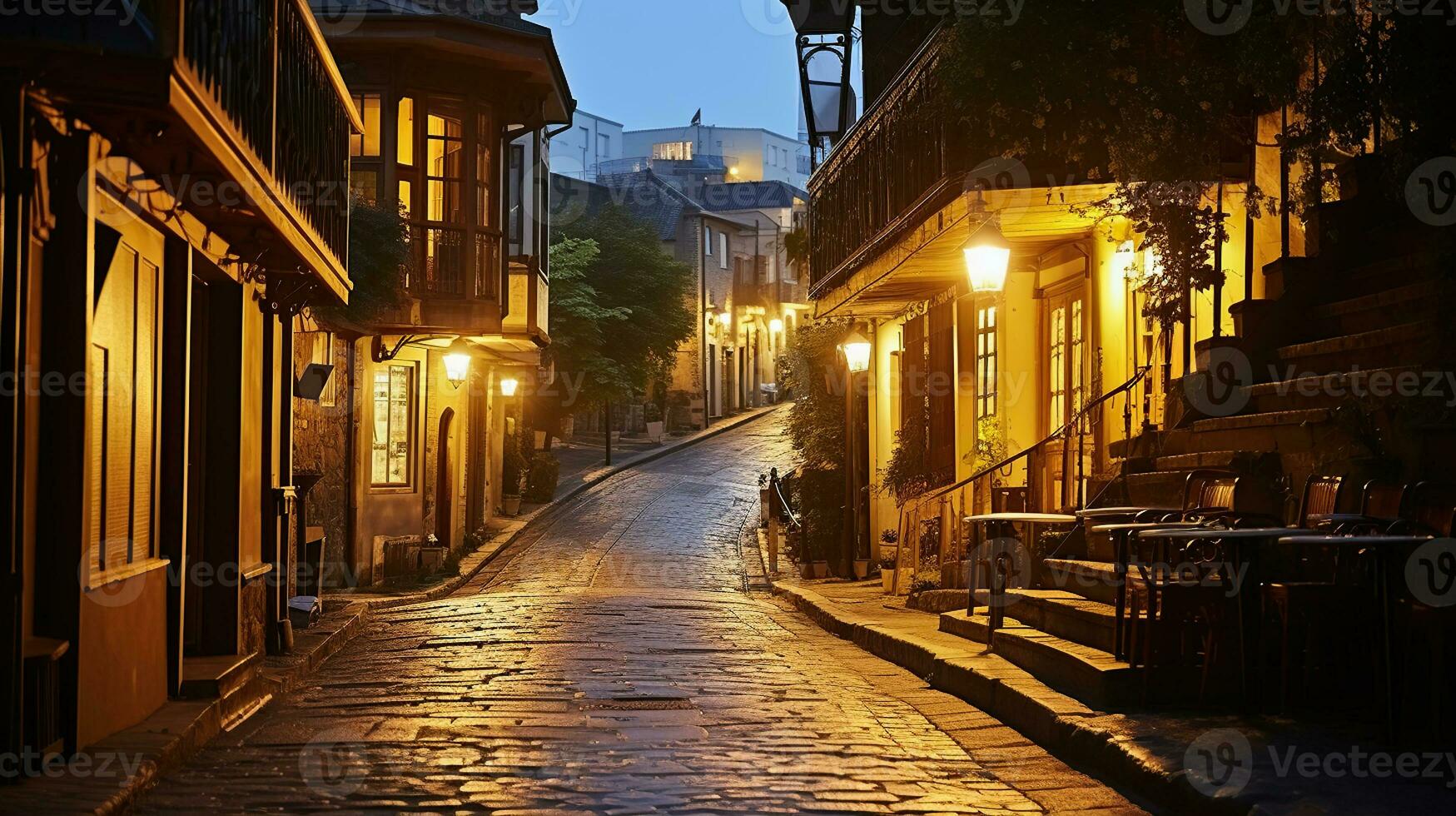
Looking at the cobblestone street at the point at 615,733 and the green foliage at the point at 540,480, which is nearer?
the cobblestone street at the point at 615,733

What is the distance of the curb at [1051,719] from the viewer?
600 centimetres

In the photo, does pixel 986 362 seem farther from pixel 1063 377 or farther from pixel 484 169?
pixel 484 169

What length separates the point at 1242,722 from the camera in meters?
6.93

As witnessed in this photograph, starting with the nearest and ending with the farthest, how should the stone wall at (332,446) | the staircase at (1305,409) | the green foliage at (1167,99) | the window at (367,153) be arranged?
the staircase at (1305,409)
the green foliage at (1167,99)
the stone wall at (332,446)
the window at (367,153)

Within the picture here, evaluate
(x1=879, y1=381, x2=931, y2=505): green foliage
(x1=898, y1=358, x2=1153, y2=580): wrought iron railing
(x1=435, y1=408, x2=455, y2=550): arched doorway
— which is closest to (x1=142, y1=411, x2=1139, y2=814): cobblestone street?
(x1=898, y1=358, x2=1153, y2=580): wrought iron railing

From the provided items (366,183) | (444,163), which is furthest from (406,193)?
(444,163)

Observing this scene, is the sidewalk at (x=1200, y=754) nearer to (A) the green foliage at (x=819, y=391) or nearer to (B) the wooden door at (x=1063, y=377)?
(B) the wooden door at (x=1063, y=377)

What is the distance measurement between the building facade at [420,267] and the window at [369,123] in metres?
0.02

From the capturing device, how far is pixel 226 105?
7379 mm

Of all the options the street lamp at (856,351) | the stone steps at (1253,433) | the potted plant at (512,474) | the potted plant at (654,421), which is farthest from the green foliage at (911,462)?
the potted plant at (654,421)

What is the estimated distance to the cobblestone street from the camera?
246 inches

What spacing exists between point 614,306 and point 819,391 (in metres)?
23.4

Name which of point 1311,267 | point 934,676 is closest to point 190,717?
point 934,676

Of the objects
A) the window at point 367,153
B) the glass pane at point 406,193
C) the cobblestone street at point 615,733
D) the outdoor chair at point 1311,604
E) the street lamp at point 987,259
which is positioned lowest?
the cobblestone street at point 615,733
